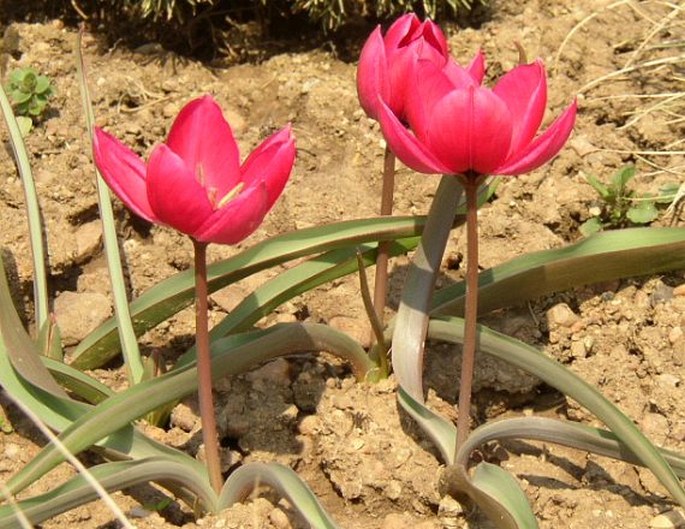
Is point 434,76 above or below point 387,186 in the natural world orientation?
above

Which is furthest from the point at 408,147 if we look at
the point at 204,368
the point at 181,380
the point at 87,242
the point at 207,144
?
the point at 87,242

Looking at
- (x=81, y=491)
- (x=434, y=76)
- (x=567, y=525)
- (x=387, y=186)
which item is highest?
(x=434, y=76)

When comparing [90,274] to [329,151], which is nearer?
[90,274]

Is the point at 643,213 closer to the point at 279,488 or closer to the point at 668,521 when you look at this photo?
the point at 668,521

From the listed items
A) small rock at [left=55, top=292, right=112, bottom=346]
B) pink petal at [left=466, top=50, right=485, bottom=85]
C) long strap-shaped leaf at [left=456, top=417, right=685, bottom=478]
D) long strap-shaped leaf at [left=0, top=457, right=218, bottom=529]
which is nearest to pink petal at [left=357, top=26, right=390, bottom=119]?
pink petal at [left=466, top=50, right=485, bottom=85]

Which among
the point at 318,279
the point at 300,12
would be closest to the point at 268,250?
the point at 318,279

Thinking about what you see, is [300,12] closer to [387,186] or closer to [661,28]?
[661,28]
